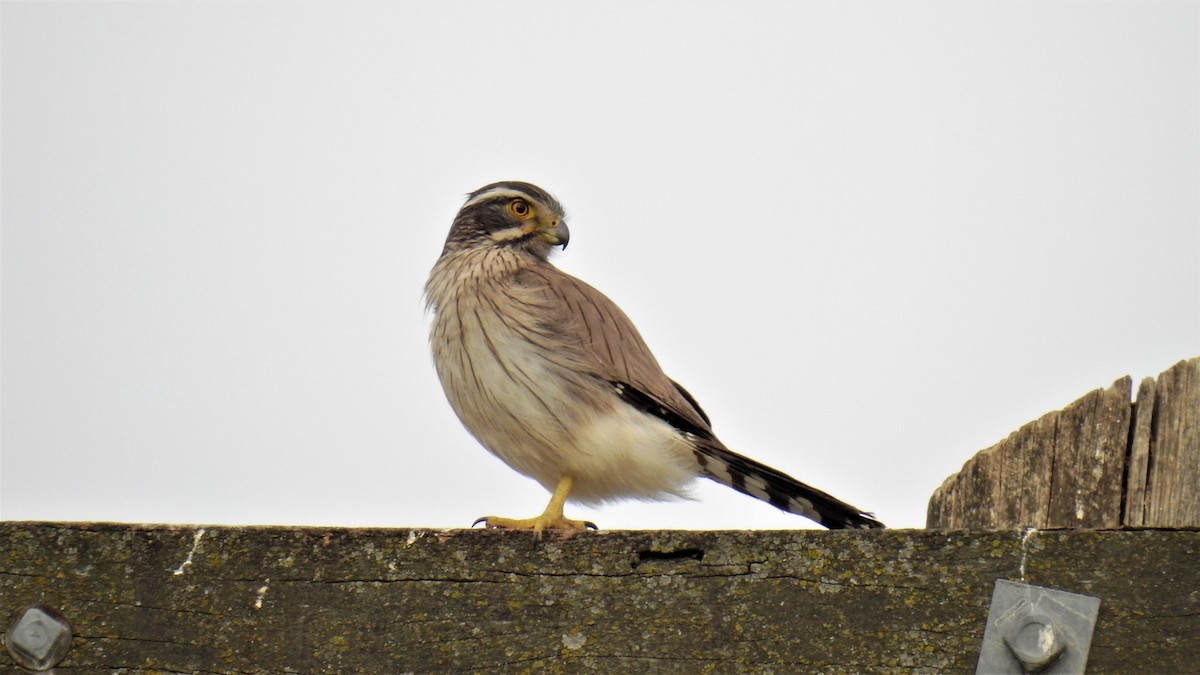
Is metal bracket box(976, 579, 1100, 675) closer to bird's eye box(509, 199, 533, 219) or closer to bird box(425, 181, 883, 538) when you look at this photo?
bird box(425, 181, 883, 538)

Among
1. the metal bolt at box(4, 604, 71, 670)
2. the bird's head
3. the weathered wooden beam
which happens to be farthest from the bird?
the metal bolt at box(4, 604, 71, 670)

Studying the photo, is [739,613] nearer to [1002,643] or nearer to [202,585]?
[1002,643]

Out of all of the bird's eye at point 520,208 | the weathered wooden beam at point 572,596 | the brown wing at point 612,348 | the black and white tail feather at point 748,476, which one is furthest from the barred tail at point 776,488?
the bird's eye at point 520,208

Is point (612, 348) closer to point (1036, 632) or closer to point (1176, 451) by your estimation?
point (1176, 451)

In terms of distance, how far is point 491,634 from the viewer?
212cm

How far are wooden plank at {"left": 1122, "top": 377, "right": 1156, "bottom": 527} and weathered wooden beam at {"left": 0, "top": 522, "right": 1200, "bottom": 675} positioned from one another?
349 millimetres

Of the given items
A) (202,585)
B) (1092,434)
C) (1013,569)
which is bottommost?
(202,585)

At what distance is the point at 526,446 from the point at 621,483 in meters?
0.35

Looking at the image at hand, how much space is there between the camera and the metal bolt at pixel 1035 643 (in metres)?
1.96

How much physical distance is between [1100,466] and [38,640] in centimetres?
205

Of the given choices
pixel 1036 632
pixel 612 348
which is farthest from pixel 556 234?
pixel 1036 632

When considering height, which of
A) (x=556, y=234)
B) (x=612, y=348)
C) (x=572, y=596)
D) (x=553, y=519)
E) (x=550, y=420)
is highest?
(x=556, y=234)

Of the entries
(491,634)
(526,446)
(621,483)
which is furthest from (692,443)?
(491,634)

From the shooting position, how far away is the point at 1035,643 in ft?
6.44
